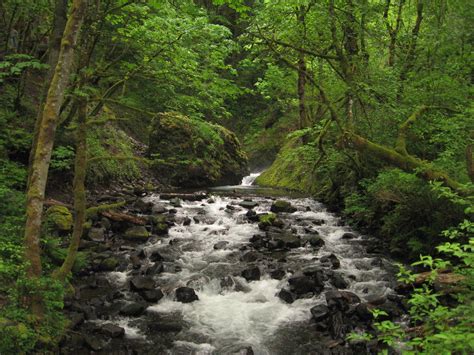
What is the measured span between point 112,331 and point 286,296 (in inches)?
129

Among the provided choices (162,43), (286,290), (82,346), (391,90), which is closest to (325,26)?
(391,90)

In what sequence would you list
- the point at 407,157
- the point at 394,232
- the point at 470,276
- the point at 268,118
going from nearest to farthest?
the point at 470,276
the point at 407,157
the point at 394,232
the point at 268,118

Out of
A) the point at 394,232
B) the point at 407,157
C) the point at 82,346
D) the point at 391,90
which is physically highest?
the point at 391,90

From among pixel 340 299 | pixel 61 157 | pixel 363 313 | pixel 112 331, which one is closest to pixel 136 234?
pixel 61 157

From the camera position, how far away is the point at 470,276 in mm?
3953

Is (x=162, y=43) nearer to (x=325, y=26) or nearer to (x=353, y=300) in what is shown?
(x=325, y=26)

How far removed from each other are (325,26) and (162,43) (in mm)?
5241

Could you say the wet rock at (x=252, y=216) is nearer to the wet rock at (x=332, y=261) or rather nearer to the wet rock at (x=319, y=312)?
the wet rock at (x=332, y=261)

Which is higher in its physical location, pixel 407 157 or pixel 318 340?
pixel 407 157

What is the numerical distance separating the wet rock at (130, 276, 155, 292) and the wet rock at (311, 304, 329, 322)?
3.18 m

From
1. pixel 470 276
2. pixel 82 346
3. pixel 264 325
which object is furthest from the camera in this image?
Answer: pixel 264 325

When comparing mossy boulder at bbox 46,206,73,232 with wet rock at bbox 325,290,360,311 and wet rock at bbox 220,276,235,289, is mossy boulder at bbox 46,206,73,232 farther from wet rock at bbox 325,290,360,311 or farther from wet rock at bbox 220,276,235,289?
wet rock at bbox 325,290,360,311

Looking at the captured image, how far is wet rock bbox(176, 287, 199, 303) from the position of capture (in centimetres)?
705

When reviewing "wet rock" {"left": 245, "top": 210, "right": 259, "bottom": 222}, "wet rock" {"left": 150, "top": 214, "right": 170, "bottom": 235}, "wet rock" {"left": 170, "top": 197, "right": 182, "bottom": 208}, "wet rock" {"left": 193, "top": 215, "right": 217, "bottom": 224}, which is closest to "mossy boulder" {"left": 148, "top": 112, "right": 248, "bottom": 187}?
"wet rock" {"left": 170, "top": 197, "right": 182, "bottom": 208}
